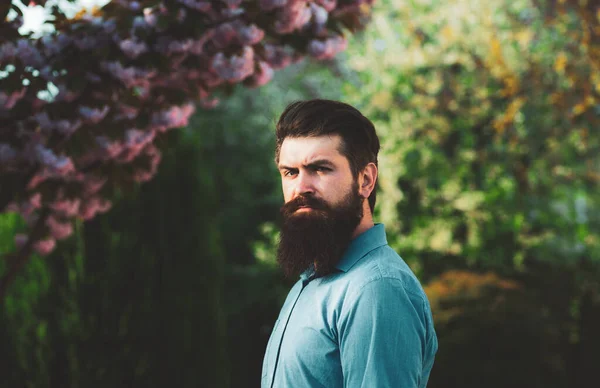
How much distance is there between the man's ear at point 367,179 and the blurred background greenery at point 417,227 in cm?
379

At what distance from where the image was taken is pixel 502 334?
7.18 meters

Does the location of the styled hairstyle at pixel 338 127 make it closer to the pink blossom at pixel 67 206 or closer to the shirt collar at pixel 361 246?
the shirt collar at pixel 361 246

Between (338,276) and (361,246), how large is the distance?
0.31 feet

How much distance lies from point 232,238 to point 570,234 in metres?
5.06

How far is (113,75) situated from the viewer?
105 inches

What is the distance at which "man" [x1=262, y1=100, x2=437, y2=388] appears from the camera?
141cm

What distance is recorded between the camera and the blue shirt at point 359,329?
1.40 metres

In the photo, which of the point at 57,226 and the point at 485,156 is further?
the point at 485,156

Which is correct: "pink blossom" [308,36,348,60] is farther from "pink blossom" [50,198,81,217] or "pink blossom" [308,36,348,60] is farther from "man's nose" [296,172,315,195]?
"man's nose" [296,172,315,195]

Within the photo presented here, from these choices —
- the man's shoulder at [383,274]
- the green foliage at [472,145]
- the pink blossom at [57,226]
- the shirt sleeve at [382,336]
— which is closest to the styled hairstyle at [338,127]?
the man's shoulder at [383,274]

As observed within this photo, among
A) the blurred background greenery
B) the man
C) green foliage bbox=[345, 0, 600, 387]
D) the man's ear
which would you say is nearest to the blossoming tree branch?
the man

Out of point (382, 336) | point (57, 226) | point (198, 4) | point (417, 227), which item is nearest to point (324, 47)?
point (198, 4)

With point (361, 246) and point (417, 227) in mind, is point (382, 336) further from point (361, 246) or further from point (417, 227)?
point (417, 227)

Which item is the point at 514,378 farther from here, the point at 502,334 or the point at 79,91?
the point at 79,91
